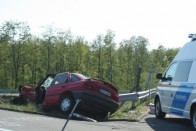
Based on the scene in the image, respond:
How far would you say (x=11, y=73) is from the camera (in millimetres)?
75312

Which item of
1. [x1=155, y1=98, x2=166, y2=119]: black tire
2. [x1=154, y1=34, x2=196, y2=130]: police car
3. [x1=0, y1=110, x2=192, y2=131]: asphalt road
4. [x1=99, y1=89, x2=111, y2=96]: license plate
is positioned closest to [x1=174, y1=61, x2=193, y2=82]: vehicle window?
[x1=154, y1=34, x2=196, y2=130]: police car

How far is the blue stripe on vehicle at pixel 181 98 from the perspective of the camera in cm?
1285

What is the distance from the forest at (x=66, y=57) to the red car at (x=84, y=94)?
49032mm

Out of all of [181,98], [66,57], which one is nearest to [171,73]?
[181,98]

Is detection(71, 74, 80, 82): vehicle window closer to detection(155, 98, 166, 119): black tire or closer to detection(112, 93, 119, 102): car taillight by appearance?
detection(112, 93, 119, 102): car taillight

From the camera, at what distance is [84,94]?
604 inches

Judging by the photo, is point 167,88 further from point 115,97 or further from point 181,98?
point 115,97

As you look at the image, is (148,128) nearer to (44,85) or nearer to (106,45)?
(44,85)

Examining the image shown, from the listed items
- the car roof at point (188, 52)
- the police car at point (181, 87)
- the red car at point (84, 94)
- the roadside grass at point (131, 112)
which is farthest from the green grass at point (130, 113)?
the car roof at point (188, 52)

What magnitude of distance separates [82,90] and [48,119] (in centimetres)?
167

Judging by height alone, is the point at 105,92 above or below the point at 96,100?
above

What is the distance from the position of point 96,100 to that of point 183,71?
323cm

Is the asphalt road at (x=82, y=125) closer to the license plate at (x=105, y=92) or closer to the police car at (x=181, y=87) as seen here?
the police car at (x=181, y=87)

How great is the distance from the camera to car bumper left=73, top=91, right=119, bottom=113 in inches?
604
